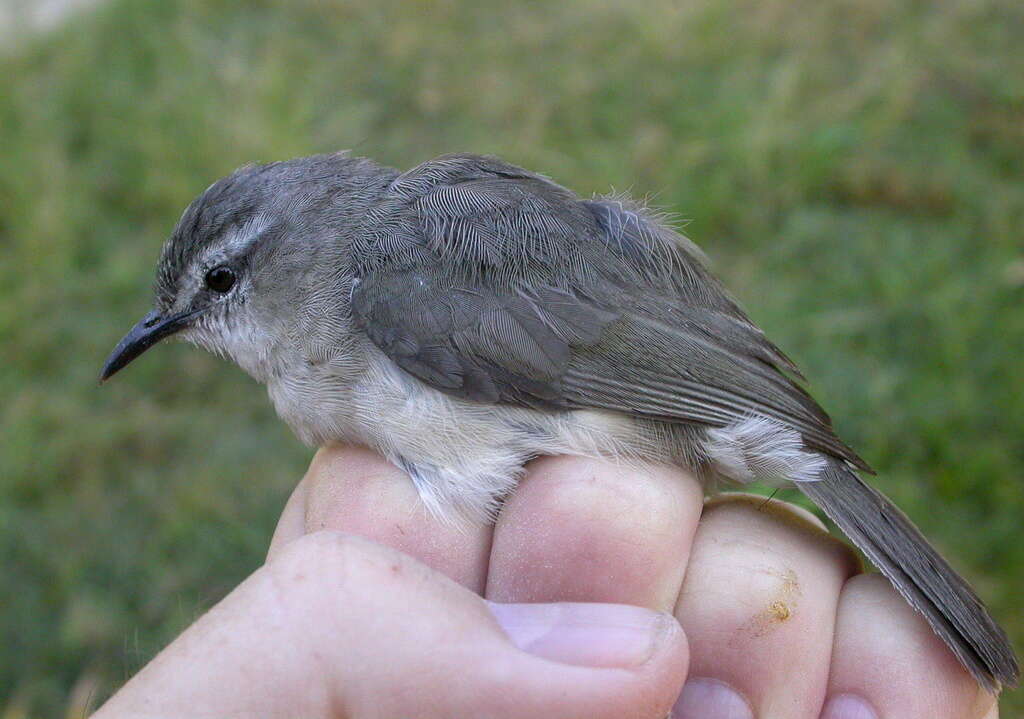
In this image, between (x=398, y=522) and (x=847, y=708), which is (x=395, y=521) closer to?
(x=398, y=522)

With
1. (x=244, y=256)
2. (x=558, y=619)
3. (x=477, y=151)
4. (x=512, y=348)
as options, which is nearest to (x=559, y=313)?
(x=512, y=348)

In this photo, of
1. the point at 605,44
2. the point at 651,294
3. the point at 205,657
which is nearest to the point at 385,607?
the point at 205,657

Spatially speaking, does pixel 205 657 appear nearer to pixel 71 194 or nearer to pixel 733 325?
pixel 733 325

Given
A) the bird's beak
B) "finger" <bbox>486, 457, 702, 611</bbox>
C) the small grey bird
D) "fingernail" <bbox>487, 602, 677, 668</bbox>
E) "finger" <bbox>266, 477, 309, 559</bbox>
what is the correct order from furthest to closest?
the bird's beak < "finger" <bbox>266, 477, 309, 559</bbox> < the small grey bird < "finger" <bbox>486, 457, 702, 611</bbox> < "fingernail" <bbox>487, 602, 677, 668</bbox>

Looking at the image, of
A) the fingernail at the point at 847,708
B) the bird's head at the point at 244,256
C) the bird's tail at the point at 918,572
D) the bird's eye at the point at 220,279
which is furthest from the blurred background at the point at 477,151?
the fingernail at the point at 847,708

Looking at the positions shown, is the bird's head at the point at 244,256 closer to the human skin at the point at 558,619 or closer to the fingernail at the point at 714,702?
the human skin at the point at 558,619

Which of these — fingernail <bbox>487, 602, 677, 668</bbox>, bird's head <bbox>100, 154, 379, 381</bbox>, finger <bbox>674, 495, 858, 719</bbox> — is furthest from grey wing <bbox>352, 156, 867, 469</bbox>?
fingernail <bbox>487, 602, 677, 668</bbox>

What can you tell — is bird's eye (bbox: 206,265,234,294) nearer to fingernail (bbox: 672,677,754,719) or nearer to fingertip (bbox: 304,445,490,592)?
fingertip (bbox: 304,445,490,592)
